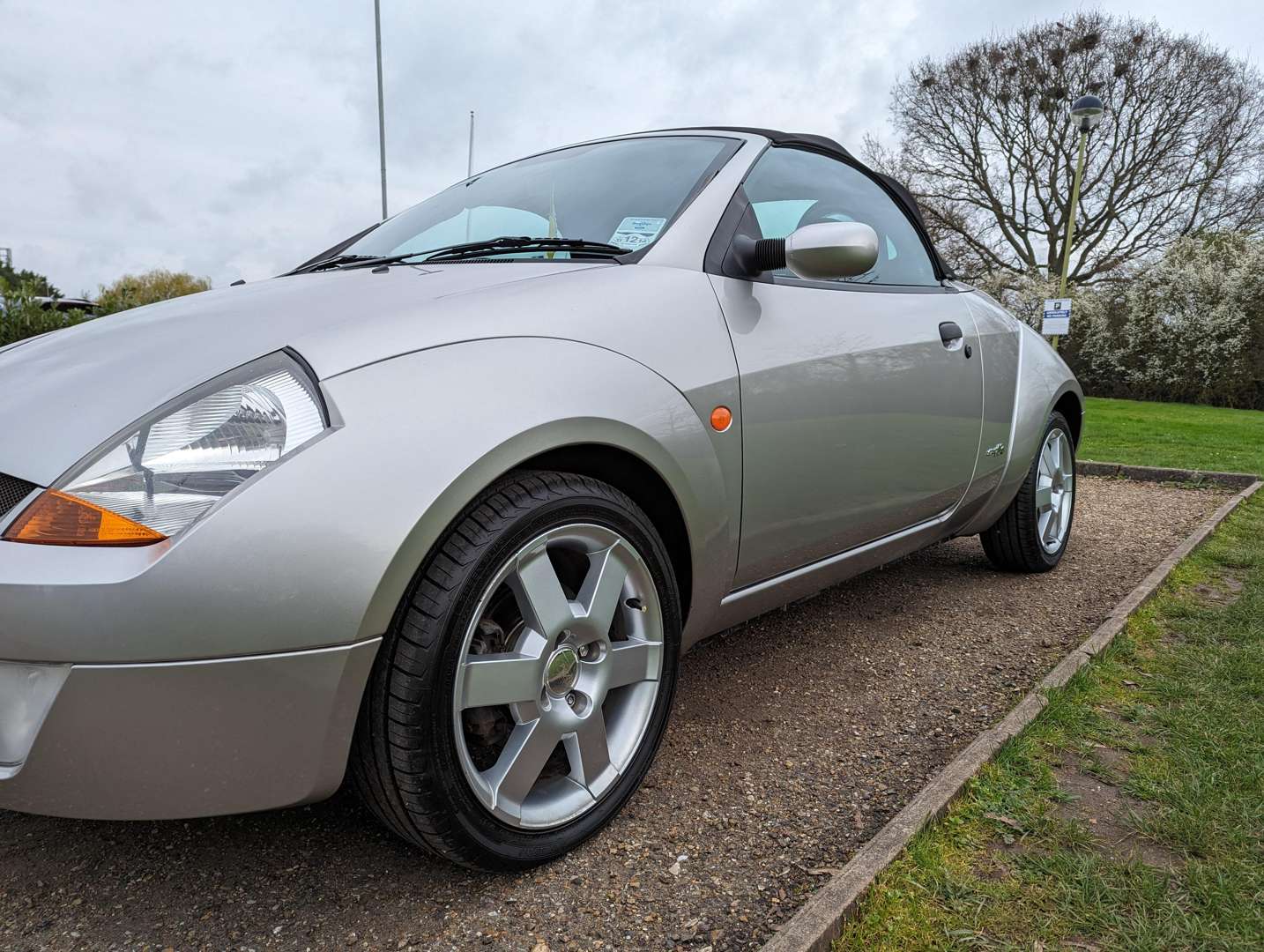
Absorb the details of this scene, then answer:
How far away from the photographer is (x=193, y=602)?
4.06 ft

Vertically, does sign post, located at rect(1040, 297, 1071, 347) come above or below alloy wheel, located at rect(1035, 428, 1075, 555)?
above

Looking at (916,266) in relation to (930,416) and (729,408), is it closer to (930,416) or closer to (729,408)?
(930,416)

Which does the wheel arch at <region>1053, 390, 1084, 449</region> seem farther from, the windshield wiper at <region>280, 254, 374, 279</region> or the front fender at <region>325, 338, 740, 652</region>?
the windshield wiper at <region>280, 254, 374, 279</region>

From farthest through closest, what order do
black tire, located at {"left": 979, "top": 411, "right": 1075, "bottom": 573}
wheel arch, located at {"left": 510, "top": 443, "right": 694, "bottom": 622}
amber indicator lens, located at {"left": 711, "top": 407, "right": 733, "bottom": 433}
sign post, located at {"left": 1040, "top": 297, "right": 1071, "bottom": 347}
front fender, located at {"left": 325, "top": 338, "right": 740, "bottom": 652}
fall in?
sign post, located at {"left": 1040, "top": 297, "right": 1071, "bottom": 347}
black tire, located at {"left": 979, "top": 411, "right": 1075, "bottom": 573}
amber indicator lens, located at {"left": 711, "top": 407, "right": 733, "bottom": 433}
wheel arch, located at {"left": 510, "top": 443, "right": 694, "bottom": 622}
front fender, located at {"left": 325, "top": 338, "right": 740, "bottom": 652}

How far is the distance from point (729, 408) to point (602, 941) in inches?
41.4

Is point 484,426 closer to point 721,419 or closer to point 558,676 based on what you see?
point 558,676

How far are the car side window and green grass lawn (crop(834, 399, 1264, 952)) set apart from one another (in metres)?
1.30

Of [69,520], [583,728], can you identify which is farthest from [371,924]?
[69,520]

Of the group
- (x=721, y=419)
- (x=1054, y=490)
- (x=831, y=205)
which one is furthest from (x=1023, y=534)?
(x=721, y=419)

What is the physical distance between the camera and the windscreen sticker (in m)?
2.06

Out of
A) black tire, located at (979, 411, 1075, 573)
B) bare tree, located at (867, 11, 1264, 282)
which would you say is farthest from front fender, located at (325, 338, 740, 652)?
bare tree, located at (867, 11, 1264, 282)

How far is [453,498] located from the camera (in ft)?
4.65

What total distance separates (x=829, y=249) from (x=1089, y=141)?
23160 mm

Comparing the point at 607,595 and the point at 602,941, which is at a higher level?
the point at 607,595
